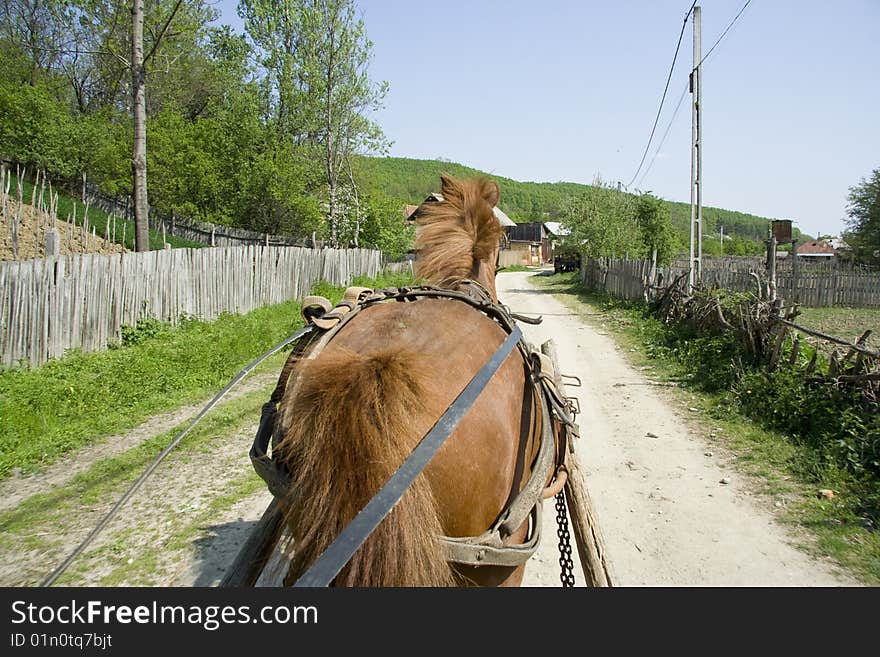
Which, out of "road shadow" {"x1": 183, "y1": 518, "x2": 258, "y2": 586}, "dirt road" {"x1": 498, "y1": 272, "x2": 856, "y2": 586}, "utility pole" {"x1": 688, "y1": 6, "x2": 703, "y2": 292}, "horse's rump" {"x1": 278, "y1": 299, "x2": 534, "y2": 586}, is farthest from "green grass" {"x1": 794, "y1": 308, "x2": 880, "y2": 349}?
"horse's rump" {"x1": 278, "y1": 299, "x2": 534, "y2": 586}

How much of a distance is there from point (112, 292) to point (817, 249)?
120m

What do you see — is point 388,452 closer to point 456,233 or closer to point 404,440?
point 404,440

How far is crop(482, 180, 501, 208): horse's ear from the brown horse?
1487mm

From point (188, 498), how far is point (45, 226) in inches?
437

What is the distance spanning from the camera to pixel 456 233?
3.39 metres

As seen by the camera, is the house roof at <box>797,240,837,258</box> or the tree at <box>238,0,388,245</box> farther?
the house roof at <box>797,240,837,258</box>

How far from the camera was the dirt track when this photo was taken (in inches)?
147

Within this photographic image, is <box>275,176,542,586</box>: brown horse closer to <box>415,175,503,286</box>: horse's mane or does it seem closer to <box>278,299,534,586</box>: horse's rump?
<box>278,299,534,586</box>: horse's rump

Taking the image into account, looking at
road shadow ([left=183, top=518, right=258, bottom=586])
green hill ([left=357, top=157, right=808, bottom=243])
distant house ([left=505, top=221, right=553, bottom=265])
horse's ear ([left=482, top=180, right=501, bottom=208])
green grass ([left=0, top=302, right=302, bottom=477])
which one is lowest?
Result: road shadow ([left=183, top=518, right=258, bottom=586])

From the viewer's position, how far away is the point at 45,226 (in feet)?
42.2

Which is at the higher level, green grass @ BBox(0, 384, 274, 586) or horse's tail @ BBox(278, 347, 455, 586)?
horse's tail @ BBox(278, 347, 455, 586)

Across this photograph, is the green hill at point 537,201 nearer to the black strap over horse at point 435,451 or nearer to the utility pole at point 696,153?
the utility pole at point 696,153

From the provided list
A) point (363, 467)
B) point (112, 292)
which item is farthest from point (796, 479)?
point (112, 292)

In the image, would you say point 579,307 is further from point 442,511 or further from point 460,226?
point 442,511
